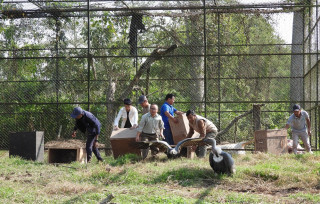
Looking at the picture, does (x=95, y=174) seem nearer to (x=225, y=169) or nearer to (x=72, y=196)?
(x=72, y=196)

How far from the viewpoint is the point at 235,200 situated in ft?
21.9

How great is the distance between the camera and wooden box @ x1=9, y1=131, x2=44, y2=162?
11.5 m

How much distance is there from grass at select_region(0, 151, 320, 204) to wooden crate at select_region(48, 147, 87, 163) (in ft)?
4.64

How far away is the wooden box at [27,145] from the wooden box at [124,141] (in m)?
2.16

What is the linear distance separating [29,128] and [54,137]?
0.95 m

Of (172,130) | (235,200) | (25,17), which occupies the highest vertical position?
(25,17)

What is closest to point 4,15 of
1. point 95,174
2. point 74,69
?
point 74,69

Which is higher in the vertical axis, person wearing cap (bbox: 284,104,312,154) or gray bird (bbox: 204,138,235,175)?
person wearing cap (bbox: 284,104,312,154)

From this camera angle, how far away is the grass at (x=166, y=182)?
6.79 m

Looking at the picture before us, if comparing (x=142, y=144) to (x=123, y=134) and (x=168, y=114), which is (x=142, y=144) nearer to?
(x=123, y=134)

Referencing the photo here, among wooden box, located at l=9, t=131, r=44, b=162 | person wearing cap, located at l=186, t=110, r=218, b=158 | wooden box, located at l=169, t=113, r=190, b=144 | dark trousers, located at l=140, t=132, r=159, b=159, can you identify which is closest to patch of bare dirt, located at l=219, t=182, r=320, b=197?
person wearing cap, located at l=186, t=110, r=218, b=158

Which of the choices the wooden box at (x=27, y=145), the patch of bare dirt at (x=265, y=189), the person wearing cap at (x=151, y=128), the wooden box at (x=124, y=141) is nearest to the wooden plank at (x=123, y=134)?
the wooden box at (x=124, y=141)

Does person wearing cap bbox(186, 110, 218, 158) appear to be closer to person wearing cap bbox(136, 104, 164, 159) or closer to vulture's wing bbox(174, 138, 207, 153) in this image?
vulture's wing bbox(174, 138, 207, 153)

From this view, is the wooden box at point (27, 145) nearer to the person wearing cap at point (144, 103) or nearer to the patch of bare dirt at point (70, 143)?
the patch of bare dirt at point (70, 143)
